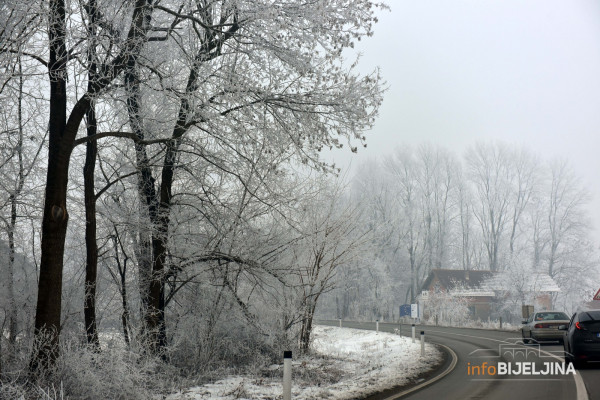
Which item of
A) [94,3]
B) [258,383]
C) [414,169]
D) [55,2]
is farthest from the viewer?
[414,169]

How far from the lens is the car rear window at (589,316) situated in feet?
43.3

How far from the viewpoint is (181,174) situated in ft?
44.0

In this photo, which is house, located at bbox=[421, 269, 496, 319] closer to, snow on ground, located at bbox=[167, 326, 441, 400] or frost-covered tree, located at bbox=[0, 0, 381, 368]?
snow on ground, located at bbox=[167, 326, 441, 400]

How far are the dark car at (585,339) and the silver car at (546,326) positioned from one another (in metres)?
7.02

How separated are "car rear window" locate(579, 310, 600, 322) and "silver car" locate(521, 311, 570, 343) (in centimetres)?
669

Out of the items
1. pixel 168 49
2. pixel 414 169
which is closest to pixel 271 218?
pixel 168 49

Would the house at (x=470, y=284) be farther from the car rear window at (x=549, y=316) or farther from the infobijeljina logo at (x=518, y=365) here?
the infobijeljina logo at (x=518, y=365)

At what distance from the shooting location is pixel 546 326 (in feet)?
66.6

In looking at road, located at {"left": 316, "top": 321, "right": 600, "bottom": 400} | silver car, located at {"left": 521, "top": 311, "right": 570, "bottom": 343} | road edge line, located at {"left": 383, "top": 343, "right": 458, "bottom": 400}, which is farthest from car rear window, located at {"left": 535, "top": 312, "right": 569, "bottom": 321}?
road edge line, located at {"left": 383, "top": 343, "right": 458, "bottom": 400}

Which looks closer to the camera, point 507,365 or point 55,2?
point 55,2

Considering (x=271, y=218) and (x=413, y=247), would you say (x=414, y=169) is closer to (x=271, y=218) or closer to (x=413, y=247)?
(x=413, y=247)

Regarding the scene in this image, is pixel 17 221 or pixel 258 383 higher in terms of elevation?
pixel 17 221

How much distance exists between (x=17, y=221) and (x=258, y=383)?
7.04m

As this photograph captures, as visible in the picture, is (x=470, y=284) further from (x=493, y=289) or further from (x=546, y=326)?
(x=546, y=326)
